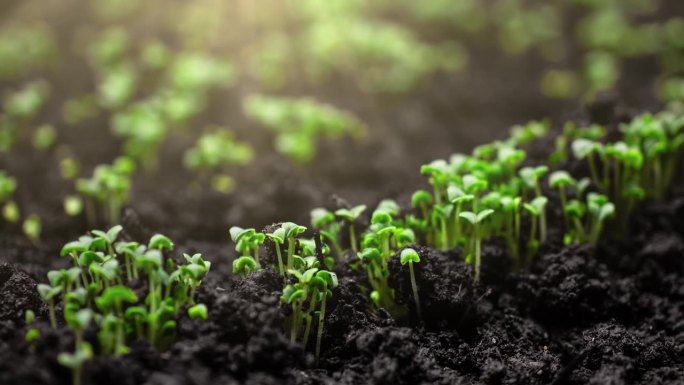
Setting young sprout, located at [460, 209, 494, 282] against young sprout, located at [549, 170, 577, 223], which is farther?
young sprout, located at [549, 170, 577, 223]

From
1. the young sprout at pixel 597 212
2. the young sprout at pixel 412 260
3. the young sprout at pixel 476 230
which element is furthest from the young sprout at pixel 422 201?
the young sprout at pixel 597 212

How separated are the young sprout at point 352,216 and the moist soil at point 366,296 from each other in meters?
0.10

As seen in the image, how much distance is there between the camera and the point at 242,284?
1.67 metres

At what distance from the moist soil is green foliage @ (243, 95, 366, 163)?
7cm

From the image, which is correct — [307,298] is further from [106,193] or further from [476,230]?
[106,193]

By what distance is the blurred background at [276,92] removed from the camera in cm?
268

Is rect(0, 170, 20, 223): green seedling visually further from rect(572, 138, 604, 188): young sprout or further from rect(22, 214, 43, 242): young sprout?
rect(572, 138, 604, 188): young sprout

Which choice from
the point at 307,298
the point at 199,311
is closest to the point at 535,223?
the point at 307,298

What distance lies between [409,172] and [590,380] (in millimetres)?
1429

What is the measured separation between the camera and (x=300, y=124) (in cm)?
308

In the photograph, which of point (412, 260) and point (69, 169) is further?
point (69, 169)

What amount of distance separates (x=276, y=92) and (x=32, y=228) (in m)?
1.62

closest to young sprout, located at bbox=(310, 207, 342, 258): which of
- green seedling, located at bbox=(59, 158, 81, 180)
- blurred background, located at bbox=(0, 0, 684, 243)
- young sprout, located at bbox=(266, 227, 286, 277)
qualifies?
young sprout, located at bbox=(266, 227, 286, 277)

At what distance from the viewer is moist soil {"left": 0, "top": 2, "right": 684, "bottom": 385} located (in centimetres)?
147
